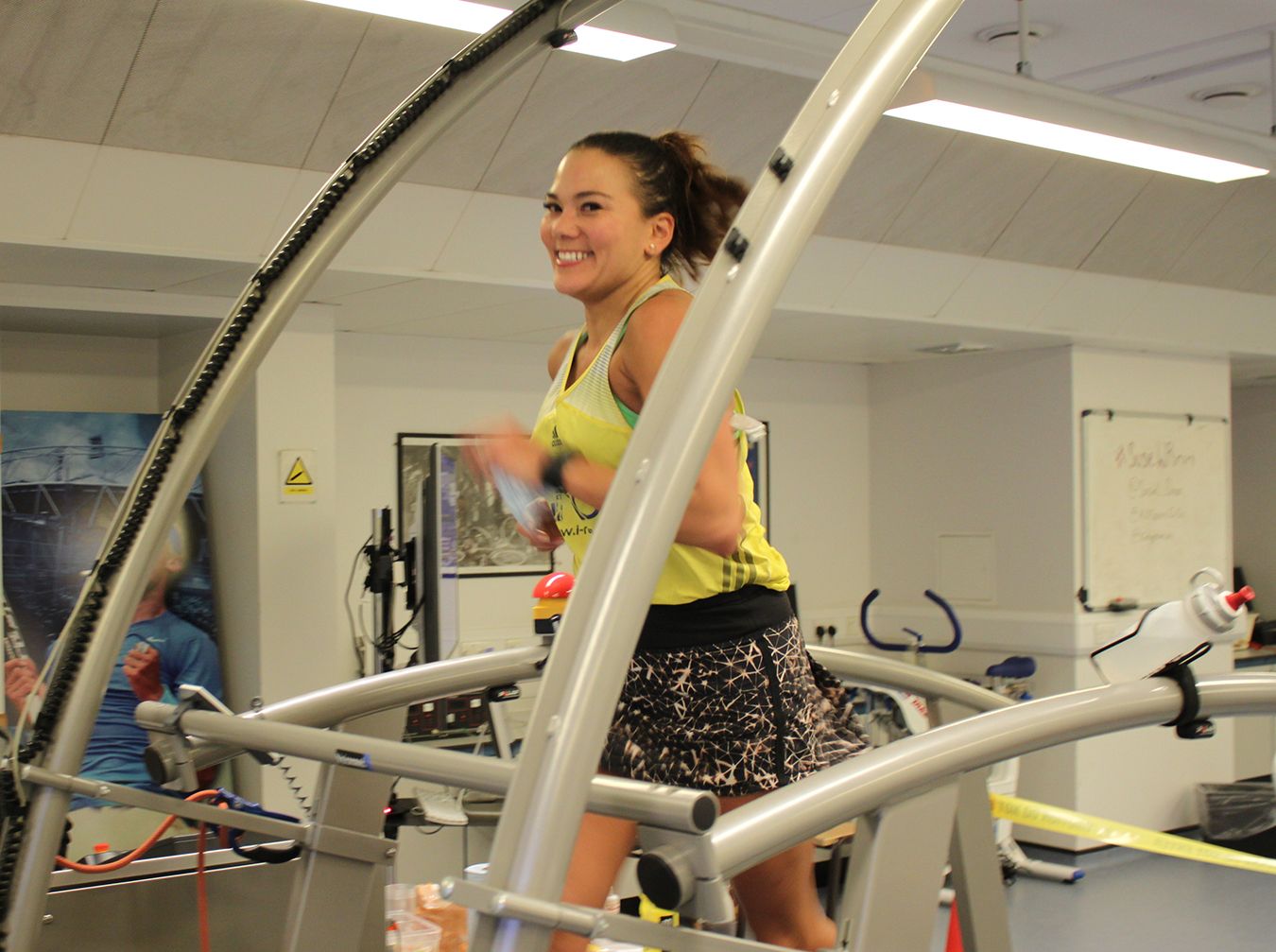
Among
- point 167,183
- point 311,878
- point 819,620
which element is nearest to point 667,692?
point 311,878

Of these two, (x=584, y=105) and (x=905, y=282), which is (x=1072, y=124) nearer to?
(x=584, y=105)

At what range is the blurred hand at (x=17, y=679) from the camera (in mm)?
4336

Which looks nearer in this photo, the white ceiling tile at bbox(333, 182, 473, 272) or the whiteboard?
the white ceiling tile at bbox(333, 182, 473, 272)

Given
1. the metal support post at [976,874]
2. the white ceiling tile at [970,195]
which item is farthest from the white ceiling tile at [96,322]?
the metal support post at [976,874]

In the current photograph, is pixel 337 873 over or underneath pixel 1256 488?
underneath

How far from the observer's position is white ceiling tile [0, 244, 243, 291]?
3768mm

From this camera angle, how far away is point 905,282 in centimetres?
564

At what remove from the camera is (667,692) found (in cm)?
158

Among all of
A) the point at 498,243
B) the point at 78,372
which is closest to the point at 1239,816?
the point at 498,243

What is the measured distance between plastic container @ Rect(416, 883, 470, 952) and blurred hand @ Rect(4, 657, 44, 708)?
6.93ft

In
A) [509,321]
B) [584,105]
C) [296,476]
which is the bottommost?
[296,476]

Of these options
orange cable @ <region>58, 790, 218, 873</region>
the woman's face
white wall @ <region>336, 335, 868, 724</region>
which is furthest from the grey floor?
the woman's face

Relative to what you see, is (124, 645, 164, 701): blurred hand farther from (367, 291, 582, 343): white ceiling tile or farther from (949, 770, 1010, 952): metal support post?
(949, 770, 1010, 952): metal support post

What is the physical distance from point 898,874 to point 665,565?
0.42 m
